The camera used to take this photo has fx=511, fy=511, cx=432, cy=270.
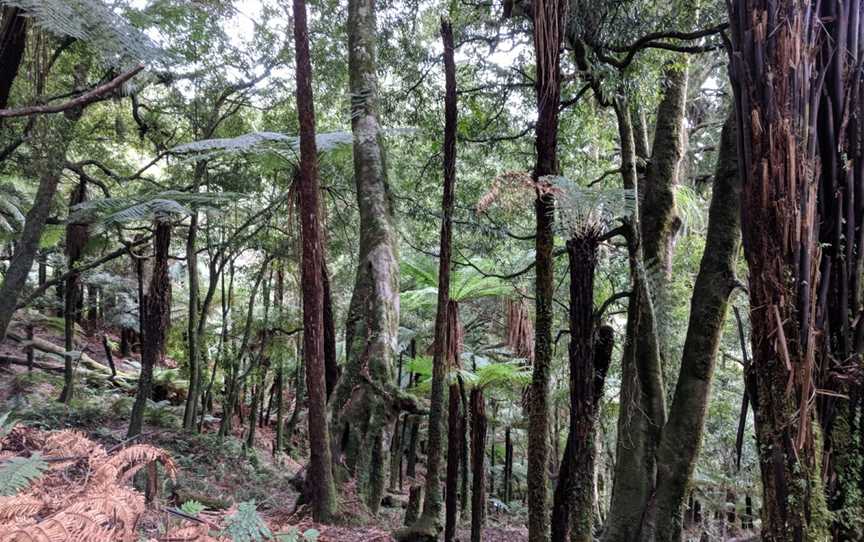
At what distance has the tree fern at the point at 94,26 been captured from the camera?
2869 millimetres

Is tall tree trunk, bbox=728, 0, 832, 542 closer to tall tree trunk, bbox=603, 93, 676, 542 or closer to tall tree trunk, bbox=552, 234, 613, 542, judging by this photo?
tall tree trunk, bbox=552, 234, 613, 542

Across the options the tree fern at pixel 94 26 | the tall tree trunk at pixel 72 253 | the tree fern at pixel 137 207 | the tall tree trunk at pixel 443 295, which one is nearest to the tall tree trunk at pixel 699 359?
the tall tree trunk at pixel 443 295

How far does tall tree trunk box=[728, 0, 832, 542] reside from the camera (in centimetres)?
128

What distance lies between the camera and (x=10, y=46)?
337 cm

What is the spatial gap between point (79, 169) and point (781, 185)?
775 centimetres

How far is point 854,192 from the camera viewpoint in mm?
1342

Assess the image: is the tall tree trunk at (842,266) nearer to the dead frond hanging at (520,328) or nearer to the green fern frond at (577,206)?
the green fern frond at (577,206)

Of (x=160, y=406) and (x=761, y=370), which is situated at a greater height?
(x=761, y=370)

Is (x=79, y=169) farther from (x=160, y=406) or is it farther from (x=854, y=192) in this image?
(x=854, y=192)

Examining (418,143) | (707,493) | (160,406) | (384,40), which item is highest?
(384,40)

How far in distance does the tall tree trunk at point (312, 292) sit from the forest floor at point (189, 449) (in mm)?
351

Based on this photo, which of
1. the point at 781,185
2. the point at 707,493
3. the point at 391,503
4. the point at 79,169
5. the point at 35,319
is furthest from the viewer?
the point at 35,319

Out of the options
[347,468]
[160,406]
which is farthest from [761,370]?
[160,406]

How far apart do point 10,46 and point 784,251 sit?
4459mm
